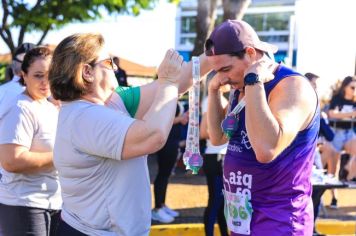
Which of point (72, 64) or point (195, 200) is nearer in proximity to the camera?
point (72, 64)

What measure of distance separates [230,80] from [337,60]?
3892 mm

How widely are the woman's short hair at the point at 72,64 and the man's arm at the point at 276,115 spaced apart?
682 mm

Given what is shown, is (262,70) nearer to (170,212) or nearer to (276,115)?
(276,115)

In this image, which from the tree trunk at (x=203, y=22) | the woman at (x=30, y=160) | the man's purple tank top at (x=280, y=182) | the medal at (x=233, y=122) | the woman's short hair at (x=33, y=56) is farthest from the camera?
the tree trunk at (x=203, y=22)

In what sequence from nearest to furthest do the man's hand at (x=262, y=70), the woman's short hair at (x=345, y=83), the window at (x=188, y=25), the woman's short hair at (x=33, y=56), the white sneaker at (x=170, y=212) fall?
the man's hand at (x=262, y=70) < the woman's short hair at (x=33, y=56) < the white sneaker at (x=170, y=212) < the woman's short hair at (x=345, y=83) < the window at (x=188, y=25)

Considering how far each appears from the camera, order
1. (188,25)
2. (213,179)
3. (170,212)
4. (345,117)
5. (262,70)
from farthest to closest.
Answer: (188,25) < (345,117) < (170,212) < (213,179) < (262,70)

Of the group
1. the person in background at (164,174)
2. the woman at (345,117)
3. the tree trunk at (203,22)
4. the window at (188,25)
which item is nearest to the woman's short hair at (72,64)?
the person in background at (164,174)

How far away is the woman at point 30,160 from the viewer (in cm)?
265

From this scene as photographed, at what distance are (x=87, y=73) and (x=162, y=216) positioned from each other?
418 centimetres

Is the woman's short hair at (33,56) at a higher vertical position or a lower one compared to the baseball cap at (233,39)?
lower

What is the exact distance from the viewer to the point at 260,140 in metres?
1.92

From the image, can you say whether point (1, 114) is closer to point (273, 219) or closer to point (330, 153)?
point (273, 219)

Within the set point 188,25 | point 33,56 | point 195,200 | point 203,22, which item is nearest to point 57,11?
point 203,22

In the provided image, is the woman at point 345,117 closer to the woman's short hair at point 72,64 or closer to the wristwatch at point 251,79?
the wristwatch at point 251,79
